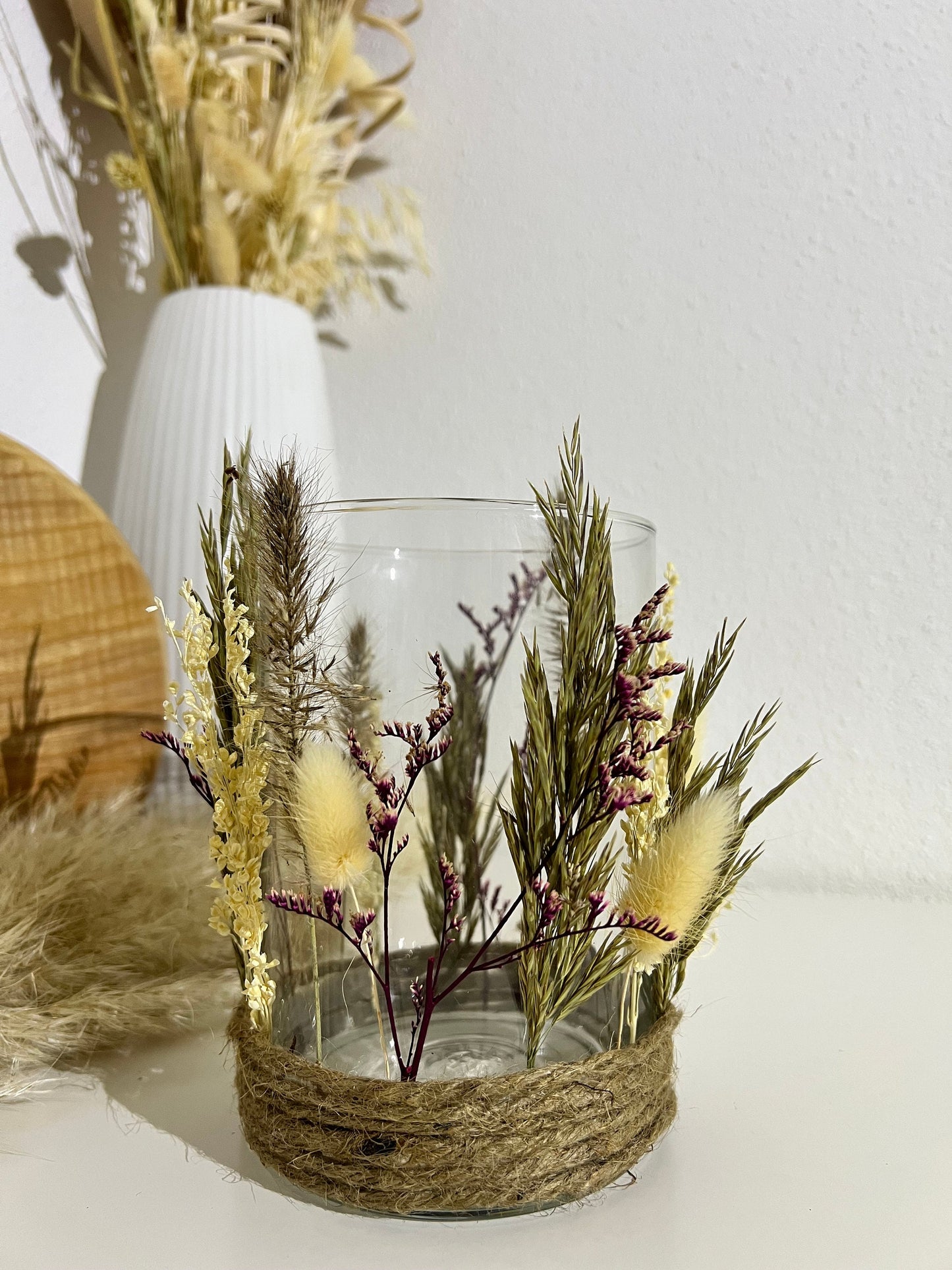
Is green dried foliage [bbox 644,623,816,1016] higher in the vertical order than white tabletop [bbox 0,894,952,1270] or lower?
higher

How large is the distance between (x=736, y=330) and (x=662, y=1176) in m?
0.59

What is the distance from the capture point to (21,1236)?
33 cm

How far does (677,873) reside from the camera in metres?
0.33

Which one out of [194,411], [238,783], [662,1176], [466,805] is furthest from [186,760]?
[194,411]

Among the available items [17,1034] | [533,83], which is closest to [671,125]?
[533,83]

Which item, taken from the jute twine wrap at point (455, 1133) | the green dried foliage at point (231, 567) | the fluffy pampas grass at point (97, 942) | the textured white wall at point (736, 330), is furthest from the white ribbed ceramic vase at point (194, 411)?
the jute twine wrap at point (455, 1133)

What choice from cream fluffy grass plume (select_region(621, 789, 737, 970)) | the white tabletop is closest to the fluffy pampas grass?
the white tabletop

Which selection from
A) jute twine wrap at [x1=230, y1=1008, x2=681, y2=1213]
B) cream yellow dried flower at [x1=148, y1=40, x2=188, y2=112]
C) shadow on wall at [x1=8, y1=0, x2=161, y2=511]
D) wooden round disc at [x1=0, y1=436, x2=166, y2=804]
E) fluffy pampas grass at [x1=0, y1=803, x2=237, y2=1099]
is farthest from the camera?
shadow on wall at [x1=8, y1=0, x2=161, y2=511]

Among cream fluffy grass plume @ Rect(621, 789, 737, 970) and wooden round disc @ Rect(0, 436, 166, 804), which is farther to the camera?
wooden round disc @ Rect(0, 436, 166, 804)

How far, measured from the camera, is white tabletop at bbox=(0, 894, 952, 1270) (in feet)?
1.05

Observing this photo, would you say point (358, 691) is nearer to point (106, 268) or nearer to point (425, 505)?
point (425, 505)

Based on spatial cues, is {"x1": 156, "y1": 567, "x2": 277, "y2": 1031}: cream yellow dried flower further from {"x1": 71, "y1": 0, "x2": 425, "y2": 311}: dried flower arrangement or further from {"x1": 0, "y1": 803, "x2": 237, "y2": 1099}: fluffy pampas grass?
{"x1": 71, "y1": 0, "x2": 425, "y2": 311}: dried flower arrangement

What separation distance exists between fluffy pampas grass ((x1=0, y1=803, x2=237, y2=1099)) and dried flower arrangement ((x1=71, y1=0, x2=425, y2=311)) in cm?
A: 49

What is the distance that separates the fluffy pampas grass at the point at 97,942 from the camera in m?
0.43
